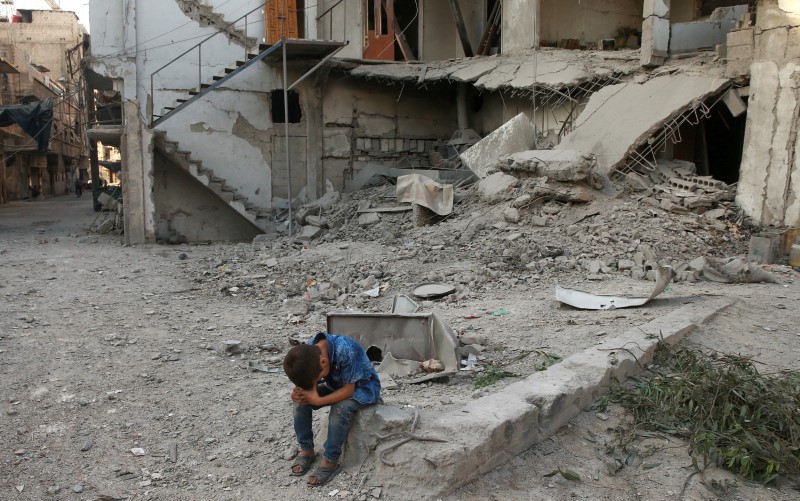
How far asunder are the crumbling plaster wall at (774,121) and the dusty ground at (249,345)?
106cm

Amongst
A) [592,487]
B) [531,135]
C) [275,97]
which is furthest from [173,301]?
[275,97]

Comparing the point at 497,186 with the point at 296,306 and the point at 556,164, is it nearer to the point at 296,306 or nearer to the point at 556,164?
the point at 556,164

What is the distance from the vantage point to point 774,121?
9.30m

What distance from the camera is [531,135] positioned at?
11.7 m

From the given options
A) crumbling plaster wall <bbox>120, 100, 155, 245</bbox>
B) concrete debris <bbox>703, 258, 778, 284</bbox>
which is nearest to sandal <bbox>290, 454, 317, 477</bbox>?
concrete debris <bbox>703, 258, 778, 284</bbox>

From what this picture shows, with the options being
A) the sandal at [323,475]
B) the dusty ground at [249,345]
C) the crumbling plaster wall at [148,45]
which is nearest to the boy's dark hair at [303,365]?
the sandal at [323,475]

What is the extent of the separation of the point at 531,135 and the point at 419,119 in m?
5.08

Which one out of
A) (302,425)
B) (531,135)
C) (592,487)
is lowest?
(592,487)

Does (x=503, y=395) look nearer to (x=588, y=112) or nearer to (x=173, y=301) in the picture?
(x=173, y=301)

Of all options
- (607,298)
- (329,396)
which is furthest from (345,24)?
(329,396)

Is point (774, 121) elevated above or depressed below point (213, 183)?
above

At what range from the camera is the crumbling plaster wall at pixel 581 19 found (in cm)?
1399

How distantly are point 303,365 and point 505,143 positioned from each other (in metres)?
9.18

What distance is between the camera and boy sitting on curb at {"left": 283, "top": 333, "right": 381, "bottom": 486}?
311 centimetres
